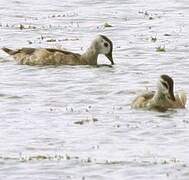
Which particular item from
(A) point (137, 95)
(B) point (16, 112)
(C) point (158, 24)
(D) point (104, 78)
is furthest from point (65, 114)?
(C) point (158, 24)

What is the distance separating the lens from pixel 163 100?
1984cm

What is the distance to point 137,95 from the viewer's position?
20.8 m

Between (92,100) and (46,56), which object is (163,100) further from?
(46,56)

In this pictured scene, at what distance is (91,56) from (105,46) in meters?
Answer: 0.42

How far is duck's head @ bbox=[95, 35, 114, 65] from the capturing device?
25.5m

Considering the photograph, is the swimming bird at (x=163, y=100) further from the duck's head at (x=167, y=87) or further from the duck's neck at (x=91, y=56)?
the duck's neck at (x=91, y=56)

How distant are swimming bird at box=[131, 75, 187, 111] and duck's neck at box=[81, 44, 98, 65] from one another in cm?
559

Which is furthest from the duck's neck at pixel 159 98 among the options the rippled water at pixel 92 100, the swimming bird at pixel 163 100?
the rippled water at pixel 92 100

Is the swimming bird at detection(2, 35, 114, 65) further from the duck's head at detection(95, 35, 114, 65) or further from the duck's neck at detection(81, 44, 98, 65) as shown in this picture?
the duck's head at detection(95, 35, 114, 65)

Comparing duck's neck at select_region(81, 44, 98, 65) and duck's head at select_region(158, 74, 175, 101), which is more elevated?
duck's head at select_region(158, 74, 175, 101)

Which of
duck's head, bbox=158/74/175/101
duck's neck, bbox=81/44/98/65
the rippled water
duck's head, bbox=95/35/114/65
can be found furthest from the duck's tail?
duck's head, bbox=158/74/175/101

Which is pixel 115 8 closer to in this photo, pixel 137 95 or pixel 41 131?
pixel 137 95

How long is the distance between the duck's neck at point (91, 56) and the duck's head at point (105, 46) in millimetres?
135

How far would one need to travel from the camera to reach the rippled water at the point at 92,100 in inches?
615
